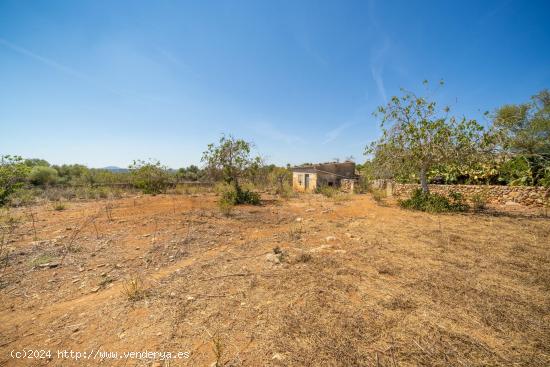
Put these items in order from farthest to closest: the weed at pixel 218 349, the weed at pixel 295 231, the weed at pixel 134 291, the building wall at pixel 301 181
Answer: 1. the building wall at pixel 301 181
2. the weed at pixel 295 231
3. the weed at pixel 134 291
4. the weed at pixel 218 349

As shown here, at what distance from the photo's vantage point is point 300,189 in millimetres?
23422

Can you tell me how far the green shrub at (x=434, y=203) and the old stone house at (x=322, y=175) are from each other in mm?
9339

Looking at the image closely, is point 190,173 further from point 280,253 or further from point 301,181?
point 280,253

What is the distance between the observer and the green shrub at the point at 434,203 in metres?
9.37

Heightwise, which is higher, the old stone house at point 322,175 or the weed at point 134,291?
the old stone house at point 322,175

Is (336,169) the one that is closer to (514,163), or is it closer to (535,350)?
(514,163)

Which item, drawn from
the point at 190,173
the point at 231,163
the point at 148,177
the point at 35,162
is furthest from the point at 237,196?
the point at 35,162

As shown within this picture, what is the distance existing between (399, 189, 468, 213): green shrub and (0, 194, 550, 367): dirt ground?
3.48m

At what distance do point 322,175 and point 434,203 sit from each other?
12312 millimetres

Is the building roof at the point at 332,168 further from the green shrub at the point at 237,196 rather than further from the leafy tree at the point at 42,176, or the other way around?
the leafy tree at the point at 42,176

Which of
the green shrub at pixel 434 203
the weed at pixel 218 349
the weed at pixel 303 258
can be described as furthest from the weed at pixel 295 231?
the green shrub at pixel 434 203

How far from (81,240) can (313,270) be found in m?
5.46

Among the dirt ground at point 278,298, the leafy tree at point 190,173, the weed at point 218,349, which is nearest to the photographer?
the weed at point 218,349

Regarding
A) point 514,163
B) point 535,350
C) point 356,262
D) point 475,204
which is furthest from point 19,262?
point 514,163
